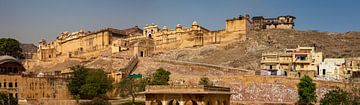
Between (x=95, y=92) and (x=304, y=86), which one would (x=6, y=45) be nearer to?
(x=95, y=92)

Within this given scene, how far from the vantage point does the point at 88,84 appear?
40.5 metres

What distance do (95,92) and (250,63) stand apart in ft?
58.5

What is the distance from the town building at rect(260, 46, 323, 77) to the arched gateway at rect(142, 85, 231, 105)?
26.3 metres

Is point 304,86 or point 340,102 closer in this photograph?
point 340,102

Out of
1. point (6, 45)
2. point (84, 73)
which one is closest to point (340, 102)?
point (84, 73)

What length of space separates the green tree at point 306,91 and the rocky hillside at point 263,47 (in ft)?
47.6

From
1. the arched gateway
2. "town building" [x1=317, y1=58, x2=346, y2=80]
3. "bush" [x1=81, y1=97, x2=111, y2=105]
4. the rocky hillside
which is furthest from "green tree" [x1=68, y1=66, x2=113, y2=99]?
the arched gateway

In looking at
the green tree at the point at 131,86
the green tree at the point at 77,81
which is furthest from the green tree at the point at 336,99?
the green tree at the point at 77,81

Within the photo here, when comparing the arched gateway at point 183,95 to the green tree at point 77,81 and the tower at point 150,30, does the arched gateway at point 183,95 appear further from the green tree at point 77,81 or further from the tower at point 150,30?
the tower at point 150,30

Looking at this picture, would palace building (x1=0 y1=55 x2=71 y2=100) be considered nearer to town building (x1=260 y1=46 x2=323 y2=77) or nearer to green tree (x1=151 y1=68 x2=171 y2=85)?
green tree (x1=151 y1=68 x2=171 y2=85)

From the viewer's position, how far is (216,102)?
64.5ft

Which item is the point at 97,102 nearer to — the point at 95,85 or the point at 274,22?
the point at 95,85

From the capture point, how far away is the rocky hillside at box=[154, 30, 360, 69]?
54312mm

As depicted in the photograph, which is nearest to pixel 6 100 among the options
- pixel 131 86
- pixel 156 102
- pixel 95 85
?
pixel 95 85
